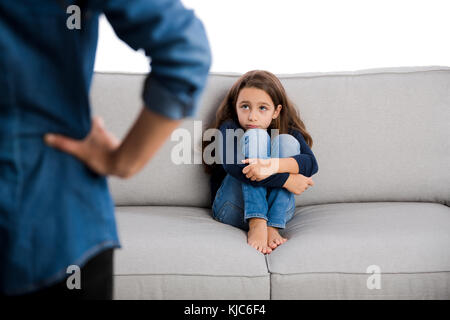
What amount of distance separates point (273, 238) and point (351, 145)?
0.60 metres

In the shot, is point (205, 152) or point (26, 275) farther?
point (205, 152)

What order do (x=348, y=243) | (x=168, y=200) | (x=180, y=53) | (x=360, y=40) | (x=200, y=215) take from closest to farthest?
1. (x=180, y=53)
2. (x=348, y=243)
3. (x=200, y=215)
4. (x=168, y=200)
5. (x=360, y=40)

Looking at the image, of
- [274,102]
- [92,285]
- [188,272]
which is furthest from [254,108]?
[92,285]

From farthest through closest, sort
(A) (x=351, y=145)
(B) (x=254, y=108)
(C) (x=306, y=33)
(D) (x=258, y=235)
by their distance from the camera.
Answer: (C) (x=306, y=33)
(A) (x=351, y=145)
(B) (x=254, y=108)
(D) (x=258, y=235)

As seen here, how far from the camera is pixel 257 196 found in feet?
5.57

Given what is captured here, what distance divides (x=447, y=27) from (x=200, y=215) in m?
1.61

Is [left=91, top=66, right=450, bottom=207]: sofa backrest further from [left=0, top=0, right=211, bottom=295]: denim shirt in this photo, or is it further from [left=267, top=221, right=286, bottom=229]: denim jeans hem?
[left=0, top=0, right=211, bottom=295]: denim shirt

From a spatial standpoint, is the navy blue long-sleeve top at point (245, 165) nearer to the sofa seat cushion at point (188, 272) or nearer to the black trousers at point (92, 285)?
the sofa seat cushion at point (188, 272)

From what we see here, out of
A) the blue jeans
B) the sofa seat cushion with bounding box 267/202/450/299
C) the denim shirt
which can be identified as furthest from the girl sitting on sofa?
the denim shirt

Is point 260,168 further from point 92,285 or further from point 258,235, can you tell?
point 92,285

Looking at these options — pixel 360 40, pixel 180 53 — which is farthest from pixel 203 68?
pixel 360 40

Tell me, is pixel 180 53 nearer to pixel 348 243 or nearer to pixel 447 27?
pixel 348 243
